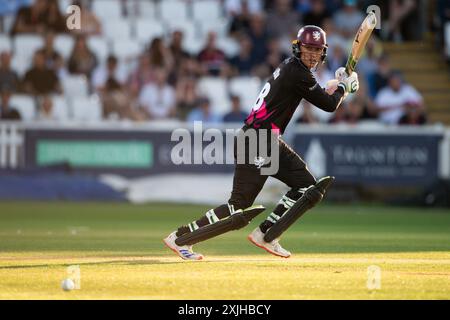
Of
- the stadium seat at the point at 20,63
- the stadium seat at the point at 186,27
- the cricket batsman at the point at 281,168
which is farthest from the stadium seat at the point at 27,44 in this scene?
the cricket batsman at the point at 281,168

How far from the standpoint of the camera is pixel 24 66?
78.9 ft

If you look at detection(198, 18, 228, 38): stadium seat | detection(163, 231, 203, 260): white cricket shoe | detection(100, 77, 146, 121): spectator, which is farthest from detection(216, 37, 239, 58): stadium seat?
detection(163, 231, 203, 260): white cricket shoe

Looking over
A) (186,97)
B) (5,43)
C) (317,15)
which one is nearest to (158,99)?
(186,97)

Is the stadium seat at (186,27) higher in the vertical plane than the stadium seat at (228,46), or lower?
higher

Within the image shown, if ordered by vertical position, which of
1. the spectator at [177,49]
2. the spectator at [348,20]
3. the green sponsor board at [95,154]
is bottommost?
the green sponsor board at [95,154]

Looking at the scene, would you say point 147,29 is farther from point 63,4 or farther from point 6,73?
point 6,73

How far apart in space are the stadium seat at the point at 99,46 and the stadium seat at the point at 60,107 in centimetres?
174

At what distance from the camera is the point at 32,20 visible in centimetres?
2462

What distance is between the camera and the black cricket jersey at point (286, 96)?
11.6m

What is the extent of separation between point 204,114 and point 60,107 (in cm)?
295

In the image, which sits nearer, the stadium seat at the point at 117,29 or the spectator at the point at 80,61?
the spectator at the point at 80,61

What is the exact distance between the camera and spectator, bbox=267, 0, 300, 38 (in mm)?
25266

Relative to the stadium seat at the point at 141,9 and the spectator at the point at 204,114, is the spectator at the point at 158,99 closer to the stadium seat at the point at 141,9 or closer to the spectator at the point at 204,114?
the spectator at the point at 204,114
